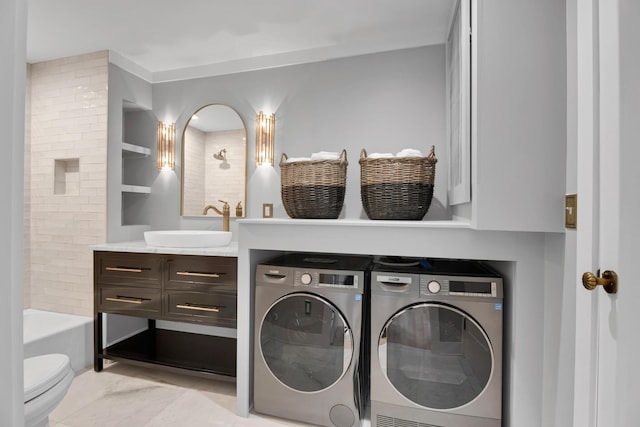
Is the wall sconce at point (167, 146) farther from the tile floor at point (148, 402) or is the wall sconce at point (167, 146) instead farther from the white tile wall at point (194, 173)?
the tile floor at point (148, 402)

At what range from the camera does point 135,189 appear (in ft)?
9.77

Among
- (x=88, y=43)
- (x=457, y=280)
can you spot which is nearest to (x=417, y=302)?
(x=457, y=280)

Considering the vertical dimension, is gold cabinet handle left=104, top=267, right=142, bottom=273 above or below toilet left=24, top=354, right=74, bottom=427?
above

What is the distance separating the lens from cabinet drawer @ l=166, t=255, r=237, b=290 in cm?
218

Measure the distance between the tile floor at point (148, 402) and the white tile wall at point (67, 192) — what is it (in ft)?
2.27

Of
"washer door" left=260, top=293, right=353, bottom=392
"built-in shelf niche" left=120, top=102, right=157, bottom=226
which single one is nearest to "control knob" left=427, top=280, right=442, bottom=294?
"washer door" left=260, top=293, right=353, bottom=392

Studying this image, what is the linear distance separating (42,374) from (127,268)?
1172mm

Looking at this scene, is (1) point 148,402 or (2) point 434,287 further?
(1) point 148,402

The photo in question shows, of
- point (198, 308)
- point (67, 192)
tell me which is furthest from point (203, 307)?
point (67, 192)

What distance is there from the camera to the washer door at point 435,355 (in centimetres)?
160

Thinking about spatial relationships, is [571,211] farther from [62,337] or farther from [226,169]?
[62,337]

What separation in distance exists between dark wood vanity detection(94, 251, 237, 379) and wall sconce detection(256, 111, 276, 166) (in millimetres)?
960

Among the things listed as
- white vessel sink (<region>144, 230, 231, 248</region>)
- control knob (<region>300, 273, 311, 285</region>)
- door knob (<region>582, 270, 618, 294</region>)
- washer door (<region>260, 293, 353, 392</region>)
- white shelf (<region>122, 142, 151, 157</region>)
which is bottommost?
washer door (<region>260, 293, 353, 392</region>)

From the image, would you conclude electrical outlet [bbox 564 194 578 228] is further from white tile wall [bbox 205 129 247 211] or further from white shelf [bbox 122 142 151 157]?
white shelf [bbox 122 142 151 157]
